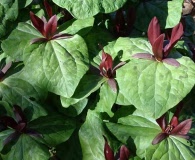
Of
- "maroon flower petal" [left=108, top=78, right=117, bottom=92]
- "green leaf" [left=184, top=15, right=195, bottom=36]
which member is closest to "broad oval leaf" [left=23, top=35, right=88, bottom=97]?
"maroon flower petal" [left=108, top=78, right=117, bottom=92]

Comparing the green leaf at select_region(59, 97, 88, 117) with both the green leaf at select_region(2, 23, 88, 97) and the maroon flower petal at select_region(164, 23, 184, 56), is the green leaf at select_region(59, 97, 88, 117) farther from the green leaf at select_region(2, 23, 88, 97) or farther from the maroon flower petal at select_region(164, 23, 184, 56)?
the maroon flower petal at select_region(164, 23, 184, 56)

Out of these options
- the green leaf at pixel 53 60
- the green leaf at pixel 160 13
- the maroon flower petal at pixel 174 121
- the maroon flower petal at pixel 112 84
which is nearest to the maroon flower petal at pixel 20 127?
the green leaf at pixel 53 60

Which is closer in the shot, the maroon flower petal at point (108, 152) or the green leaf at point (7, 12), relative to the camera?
the maroon flower petal at point (108, 152)

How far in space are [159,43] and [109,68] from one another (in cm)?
24

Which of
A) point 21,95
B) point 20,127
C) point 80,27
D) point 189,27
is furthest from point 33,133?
point 189,27

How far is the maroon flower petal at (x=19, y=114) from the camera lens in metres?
1.73

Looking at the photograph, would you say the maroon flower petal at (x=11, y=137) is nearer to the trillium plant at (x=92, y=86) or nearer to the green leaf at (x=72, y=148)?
the trillium plant at (x=92, y=86)

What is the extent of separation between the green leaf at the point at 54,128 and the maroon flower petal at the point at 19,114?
0.25 feet

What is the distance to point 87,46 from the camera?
1.92 meters

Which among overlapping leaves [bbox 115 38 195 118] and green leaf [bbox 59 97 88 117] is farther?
green leaf [bbox 59 97 88 117]

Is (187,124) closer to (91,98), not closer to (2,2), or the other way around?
(91,98)

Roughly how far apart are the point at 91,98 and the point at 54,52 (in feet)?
1.05

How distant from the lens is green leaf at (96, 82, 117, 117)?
1745 mm

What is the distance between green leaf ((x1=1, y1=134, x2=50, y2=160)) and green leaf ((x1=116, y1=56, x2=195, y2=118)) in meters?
0.42
